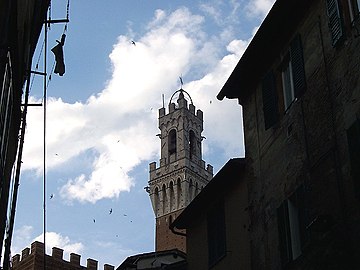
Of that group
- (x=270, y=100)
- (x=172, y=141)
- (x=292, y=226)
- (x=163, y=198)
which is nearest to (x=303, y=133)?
(x=292, y=226)

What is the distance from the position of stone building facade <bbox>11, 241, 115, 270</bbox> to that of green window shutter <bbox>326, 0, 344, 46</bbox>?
2394 cm

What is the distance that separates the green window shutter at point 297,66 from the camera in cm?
1156

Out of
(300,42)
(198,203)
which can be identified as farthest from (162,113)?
(300,42)

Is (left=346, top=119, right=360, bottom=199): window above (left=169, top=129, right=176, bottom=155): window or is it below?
below

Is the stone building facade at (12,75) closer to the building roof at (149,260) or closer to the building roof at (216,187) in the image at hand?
the building roof at (216,187)

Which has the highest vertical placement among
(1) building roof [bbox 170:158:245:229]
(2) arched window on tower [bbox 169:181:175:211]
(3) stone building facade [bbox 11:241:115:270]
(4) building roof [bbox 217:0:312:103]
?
(2) arched window on tower [bbox 169:181:175:211]

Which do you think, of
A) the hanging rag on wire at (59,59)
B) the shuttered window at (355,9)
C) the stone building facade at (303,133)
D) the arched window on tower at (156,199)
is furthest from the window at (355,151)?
the arched window on tower at (156,199)

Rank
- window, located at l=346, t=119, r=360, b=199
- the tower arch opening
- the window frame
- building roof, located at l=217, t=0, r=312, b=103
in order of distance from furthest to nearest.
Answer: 1. the tower arch opening
2. the window frame
3. building roof, located at l=217, t=0, r=312, b=103
4. window, located at l=346, t=119, r=360, b=199

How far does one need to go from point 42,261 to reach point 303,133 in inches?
903

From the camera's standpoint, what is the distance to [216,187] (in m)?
15.7

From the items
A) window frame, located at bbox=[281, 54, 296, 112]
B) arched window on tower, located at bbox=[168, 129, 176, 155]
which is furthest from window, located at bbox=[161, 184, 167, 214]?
window frame, located at bbox=[281, 54, 296, 112]

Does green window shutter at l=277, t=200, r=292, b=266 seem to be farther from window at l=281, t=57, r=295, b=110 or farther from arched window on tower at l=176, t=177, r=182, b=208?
arched window on tower at l=176, t=177, r=182, b=208

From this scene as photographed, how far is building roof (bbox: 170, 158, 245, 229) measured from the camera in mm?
14672

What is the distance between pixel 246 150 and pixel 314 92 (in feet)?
11.8
